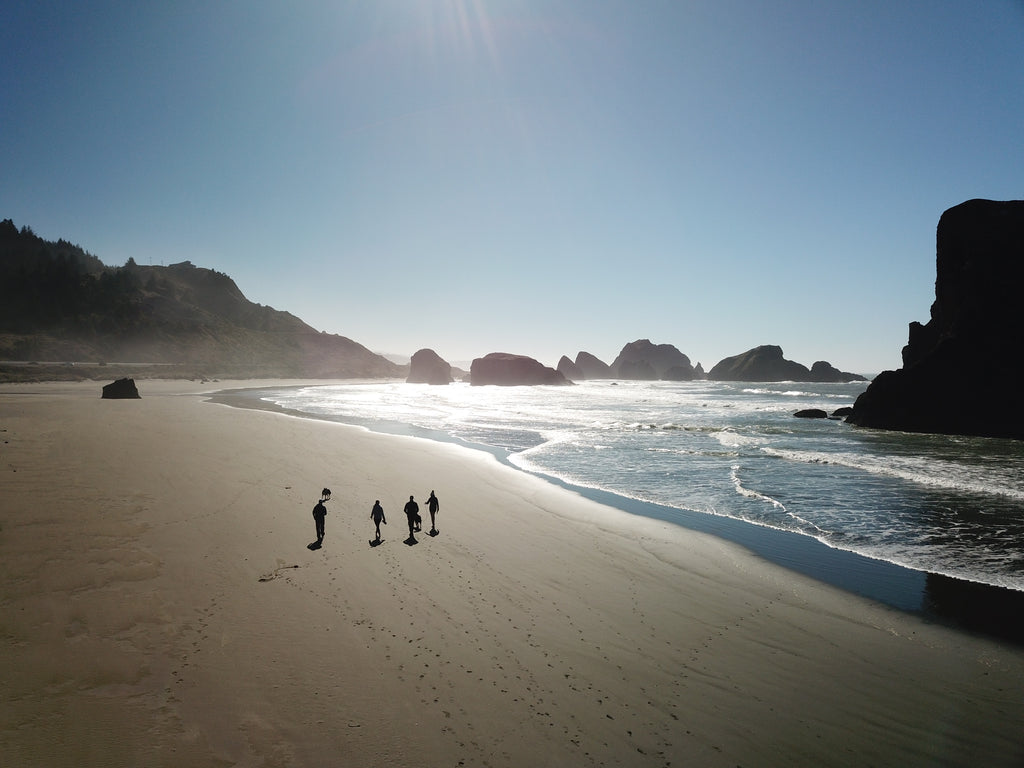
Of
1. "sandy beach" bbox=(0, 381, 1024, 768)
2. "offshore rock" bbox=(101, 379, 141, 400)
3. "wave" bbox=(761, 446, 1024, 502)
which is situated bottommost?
"sandy beach" bbox=(0, 381, 1024, 768)

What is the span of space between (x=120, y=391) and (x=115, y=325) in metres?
96.7

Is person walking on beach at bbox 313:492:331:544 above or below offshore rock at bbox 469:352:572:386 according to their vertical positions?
below

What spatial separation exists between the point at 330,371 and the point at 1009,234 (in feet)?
569

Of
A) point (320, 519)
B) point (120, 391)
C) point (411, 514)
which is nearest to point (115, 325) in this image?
point (120, 391)

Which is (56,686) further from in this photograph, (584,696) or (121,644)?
(584,696)

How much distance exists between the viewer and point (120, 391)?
159 feet

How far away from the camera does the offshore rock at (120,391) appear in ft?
157

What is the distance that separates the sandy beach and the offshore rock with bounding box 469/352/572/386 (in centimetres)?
15894

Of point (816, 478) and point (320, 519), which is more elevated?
point (320, 519)

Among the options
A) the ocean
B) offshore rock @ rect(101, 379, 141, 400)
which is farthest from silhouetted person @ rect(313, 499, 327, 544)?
offshore rock @ rect(101, 379, 141, 400)

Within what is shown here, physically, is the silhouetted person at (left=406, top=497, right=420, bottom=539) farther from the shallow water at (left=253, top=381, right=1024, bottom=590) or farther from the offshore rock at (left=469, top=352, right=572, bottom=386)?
the offshore rock at (left=469, top=352, right=572, bottom=386)

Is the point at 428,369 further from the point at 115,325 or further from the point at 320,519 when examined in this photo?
the point at 320,519

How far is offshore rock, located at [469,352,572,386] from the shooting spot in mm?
173125

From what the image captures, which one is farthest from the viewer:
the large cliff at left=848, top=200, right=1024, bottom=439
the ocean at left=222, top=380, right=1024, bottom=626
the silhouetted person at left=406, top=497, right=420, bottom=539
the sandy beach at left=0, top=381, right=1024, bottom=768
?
the large cliff at left=848, top=200, right=1024, bottom=439
